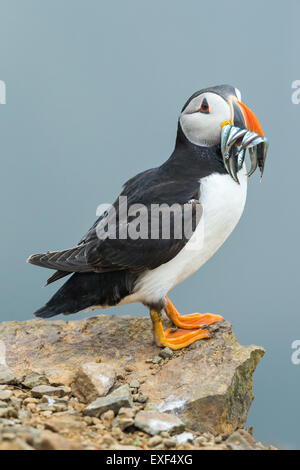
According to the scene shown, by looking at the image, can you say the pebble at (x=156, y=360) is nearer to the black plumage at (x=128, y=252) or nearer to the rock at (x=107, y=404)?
the black plumage at (x=128, y=252)

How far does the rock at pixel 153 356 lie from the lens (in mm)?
4660

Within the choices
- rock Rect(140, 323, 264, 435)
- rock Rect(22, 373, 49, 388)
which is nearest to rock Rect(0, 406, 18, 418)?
rock Rect(22, 373, 49, 388)

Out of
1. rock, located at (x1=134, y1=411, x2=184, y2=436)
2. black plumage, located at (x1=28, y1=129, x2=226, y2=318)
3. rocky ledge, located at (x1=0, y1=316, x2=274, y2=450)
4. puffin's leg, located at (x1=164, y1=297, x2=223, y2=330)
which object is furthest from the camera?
puffin's leg, located at (x1=164, y1=297, x2=223, y2=330)

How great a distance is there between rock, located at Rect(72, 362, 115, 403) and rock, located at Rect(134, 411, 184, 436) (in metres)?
0.50

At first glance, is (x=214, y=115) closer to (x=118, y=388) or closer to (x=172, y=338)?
(x=172, y=338)

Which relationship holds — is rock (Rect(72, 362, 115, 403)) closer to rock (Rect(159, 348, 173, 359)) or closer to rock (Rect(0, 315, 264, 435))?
rock (Rect(0, 315, 264, 435))

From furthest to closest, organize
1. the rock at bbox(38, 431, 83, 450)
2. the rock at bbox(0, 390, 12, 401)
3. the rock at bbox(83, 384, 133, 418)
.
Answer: the rock at bbox(0, 390, 12, 401) → the rock at bbox(83, 384, 133, 418) → the rock at bbox(38, 431, 83, 450)

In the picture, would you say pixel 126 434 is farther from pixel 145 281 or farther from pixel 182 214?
pixel 182 214

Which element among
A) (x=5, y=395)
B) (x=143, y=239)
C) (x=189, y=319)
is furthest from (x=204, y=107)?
(x=5, y=395)

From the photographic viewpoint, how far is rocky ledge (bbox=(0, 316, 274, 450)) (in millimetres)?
3953

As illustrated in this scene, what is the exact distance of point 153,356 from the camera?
209 inches

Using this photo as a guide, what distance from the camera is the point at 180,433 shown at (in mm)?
4188
